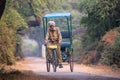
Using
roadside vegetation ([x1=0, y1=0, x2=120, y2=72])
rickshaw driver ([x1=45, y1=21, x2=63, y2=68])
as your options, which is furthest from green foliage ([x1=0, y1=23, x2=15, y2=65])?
rickshaw driver ([x1=45, y1=21, x2=63, y2=68])

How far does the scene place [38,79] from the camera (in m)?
11.4

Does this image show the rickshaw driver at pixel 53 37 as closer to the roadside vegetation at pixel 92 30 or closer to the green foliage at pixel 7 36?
the roadside vegetation at pixel 92 30

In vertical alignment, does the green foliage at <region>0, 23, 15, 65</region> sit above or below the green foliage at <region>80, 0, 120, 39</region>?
below

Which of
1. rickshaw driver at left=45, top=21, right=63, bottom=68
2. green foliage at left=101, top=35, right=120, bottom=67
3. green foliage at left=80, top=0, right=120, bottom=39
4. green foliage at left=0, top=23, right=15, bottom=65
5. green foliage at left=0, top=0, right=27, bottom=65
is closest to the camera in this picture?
rickshaw driver at left=45, top=21, right=63, bottom=68

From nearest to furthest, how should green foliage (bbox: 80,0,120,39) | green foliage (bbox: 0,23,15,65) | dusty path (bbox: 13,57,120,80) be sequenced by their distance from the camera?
1. dusty path (bbox: 13,57,120,80)
2. green foliage (bbox: 0,23,15,65)
3. green foliage (bbox: 80,0,120,39)

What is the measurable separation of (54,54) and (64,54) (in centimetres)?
317

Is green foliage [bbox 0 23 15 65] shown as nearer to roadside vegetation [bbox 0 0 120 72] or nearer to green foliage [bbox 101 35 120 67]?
roadside vegetation [bbox 0 0 120 72]

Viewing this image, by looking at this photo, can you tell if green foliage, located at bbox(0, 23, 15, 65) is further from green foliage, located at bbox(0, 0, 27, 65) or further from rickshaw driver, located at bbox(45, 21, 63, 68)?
rickshaw driver, located at bbox(45, 21, 63, 68)

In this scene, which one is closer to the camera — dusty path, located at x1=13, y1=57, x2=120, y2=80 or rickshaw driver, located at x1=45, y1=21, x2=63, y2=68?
dusty path, located at x1=13, y1=57, x2=120, y2=80

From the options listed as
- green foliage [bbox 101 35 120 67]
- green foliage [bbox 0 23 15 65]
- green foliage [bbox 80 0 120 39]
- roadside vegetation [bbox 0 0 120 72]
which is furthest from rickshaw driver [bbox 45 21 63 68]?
green foliage [bbox 80 0 120 39]

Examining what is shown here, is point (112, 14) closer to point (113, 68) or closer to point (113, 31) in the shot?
point (113, 31)

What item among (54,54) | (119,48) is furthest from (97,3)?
(54,54)

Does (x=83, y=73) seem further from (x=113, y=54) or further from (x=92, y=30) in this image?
(x=92, y=30)

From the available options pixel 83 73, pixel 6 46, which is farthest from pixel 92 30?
pixel 83 73
